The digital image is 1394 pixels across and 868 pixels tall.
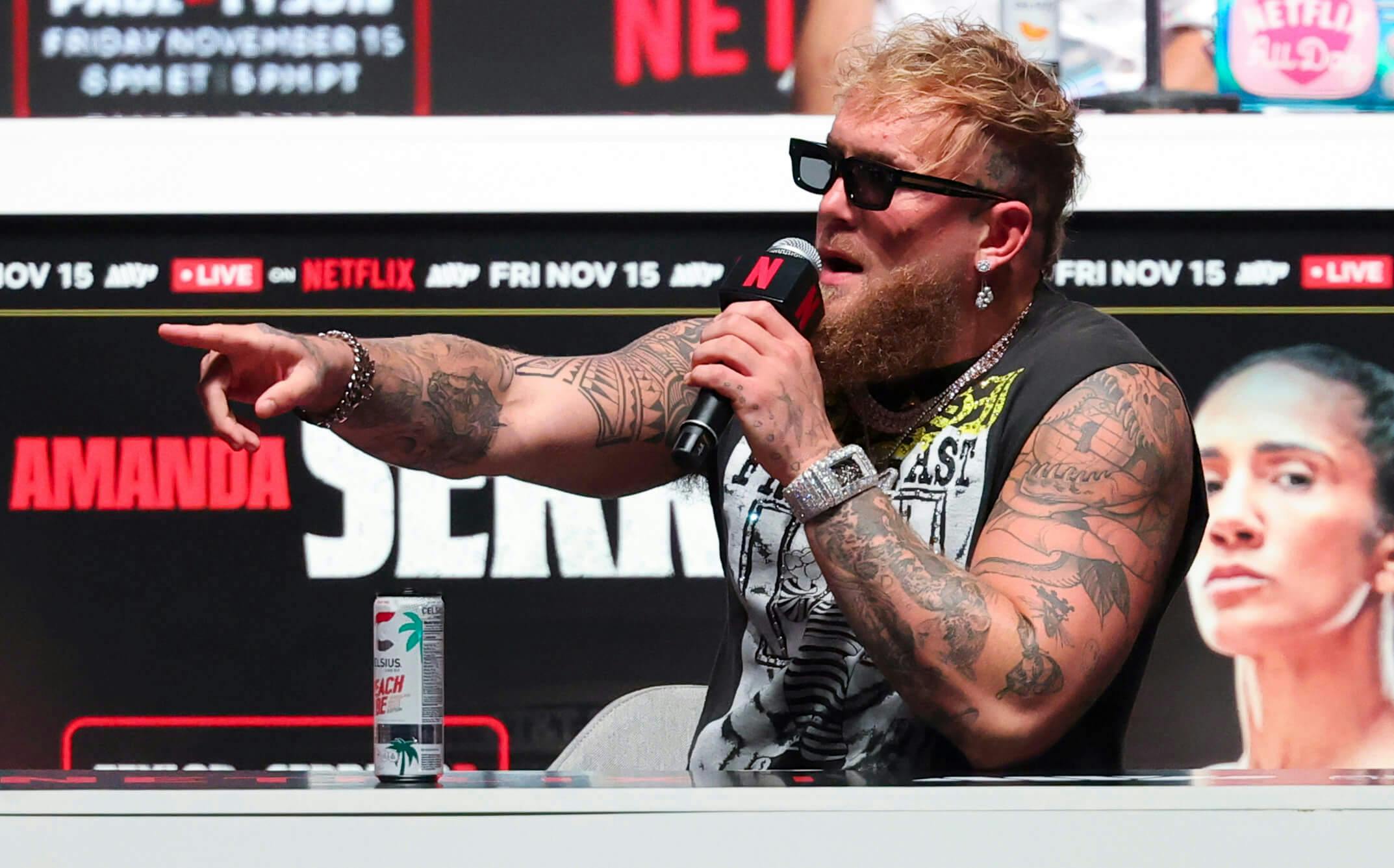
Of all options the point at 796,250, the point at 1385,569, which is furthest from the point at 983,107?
the point at 1385,569

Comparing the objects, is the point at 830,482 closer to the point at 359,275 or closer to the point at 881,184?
the point at 881,184

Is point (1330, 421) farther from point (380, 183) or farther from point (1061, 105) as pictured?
point (380, 183)

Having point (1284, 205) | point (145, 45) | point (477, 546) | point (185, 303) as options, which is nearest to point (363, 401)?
point (477, 546)

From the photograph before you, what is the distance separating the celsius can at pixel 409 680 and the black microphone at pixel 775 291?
0.32 meters

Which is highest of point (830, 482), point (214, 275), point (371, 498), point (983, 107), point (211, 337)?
point (983, 107)

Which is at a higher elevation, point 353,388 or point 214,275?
point 214,275

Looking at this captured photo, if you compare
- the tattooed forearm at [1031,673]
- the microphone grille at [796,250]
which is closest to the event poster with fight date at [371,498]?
the microphone grille at [796,250]

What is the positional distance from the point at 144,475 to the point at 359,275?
46 cm

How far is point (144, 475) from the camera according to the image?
90.2 inches

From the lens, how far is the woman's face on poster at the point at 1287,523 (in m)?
2.20

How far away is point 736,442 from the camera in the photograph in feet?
5.25

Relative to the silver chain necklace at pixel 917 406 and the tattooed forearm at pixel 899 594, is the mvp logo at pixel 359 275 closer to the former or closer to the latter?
the silver chain necklace at pixel 917 406

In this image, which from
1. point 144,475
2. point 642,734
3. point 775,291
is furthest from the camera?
point 144,475

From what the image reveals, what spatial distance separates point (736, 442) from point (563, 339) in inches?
31.3
